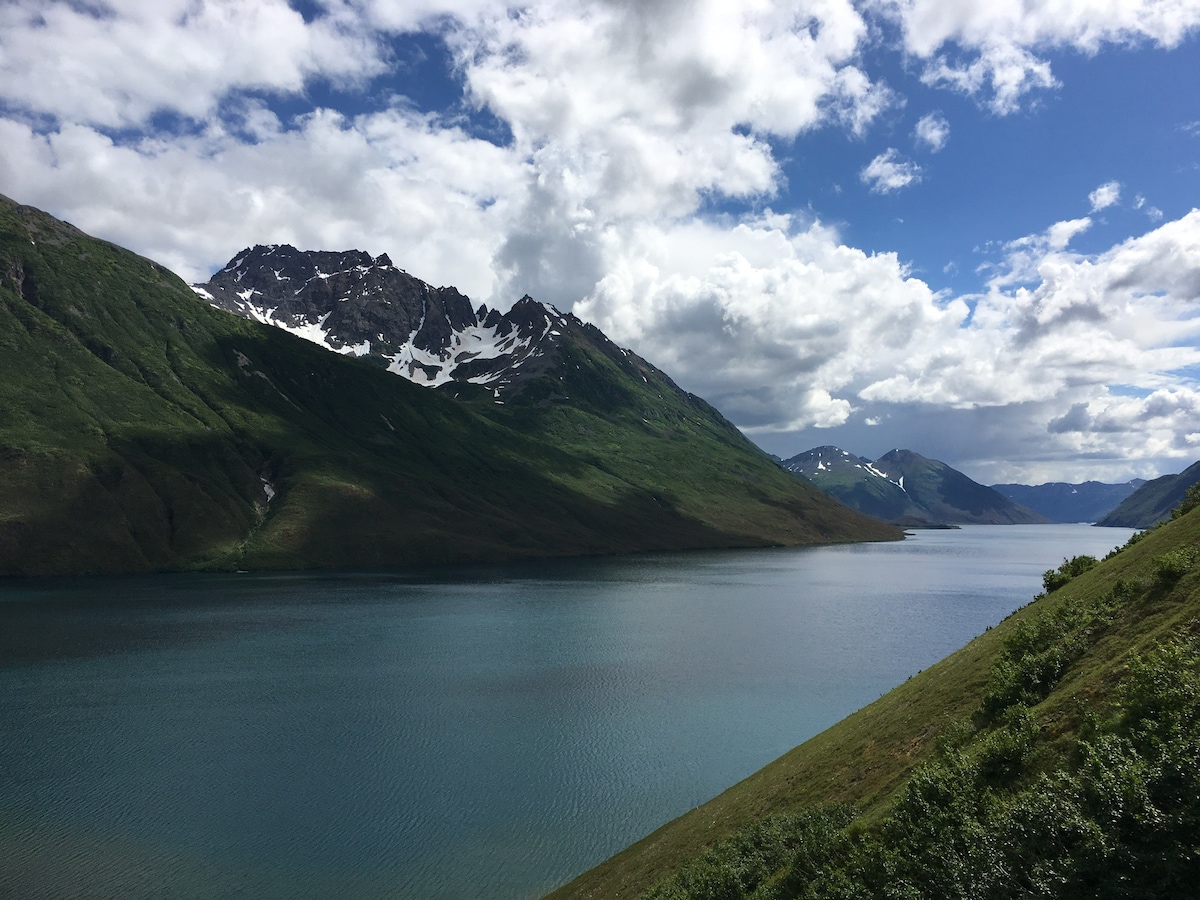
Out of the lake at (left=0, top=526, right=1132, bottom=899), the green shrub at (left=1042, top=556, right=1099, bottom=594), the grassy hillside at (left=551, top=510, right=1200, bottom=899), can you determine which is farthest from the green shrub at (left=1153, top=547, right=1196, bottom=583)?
the lake at (left=0, top=526, right=1132, bottom=899)

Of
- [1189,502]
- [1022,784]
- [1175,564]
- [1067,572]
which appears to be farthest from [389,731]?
[1189,502]

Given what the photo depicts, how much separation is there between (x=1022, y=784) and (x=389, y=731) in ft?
198

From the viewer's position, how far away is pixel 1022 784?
18344 mm

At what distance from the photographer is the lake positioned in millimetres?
42781

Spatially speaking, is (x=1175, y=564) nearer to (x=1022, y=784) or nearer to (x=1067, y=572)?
(x=1022, y=784)

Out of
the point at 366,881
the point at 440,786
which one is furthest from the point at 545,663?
the point at 366,881

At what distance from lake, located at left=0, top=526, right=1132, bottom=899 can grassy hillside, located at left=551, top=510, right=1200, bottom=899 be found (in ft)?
53.6

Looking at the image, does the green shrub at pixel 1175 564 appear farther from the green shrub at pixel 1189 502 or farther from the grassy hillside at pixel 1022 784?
the green shrub at pixel 1189 502

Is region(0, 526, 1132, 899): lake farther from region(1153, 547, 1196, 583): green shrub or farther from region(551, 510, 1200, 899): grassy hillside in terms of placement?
region(1153, 547, 1196, 583): green shrub

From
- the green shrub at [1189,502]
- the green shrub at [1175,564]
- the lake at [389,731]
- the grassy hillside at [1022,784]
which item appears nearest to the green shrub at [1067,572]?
the green shrub at [1189,502]

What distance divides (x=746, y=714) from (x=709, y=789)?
19.1m

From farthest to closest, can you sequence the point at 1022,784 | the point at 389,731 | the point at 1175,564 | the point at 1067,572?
the point at 389,731, the point at 1067,572, the point at 1175,564, the point at 1022,784

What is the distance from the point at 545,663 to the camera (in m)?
95.1

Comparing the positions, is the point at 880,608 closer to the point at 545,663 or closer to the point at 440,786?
the point at 545,663
